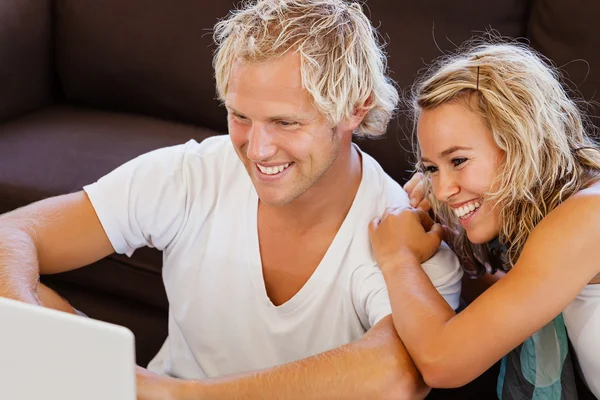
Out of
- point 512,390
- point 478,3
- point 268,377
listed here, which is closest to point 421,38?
point 478,3

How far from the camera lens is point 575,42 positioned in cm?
185

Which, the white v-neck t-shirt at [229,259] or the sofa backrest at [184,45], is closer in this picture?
the white v-neck t-shirt at [229,259]

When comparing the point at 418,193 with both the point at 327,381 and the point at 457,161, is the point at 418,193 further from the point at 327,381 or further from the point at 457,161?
the point at 327,381

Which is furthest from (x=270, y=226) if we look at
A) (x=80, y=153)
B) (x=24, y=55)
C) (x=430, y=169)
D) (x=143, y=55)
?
(x=24, y=55)

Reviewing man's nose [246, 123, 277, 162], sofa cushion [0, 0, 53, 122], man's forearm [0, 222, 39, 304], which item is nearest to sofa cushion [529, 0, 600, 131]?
man's nose [246, 123, 277, 162]

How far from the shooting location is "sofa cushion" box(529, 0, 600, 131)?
1823 mm

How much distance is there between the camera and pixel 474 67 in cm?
141

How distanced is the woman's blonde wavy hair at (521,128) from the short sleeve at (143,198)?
18.8 inches

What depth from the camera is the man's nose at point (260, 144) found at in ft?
4.56

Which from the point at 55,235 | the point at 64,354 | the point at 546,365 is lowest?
the point at 546,365

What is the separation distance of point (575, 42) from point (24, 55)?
1.42 meters

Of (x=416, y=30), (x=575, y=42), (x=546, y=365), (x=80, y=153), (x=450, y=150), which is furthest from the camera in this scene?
(x=80, y=153)

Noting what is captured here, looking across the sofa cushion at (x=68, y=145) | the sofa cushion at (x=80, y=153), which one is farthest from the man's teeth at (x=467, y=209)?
the sofa cushion at (x=68, y=145)

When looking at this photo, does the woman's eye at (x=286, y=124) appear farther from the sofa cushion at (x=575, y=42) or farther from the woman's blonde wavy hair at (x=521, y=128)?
the sofa cushion at (x=575, y=42)
